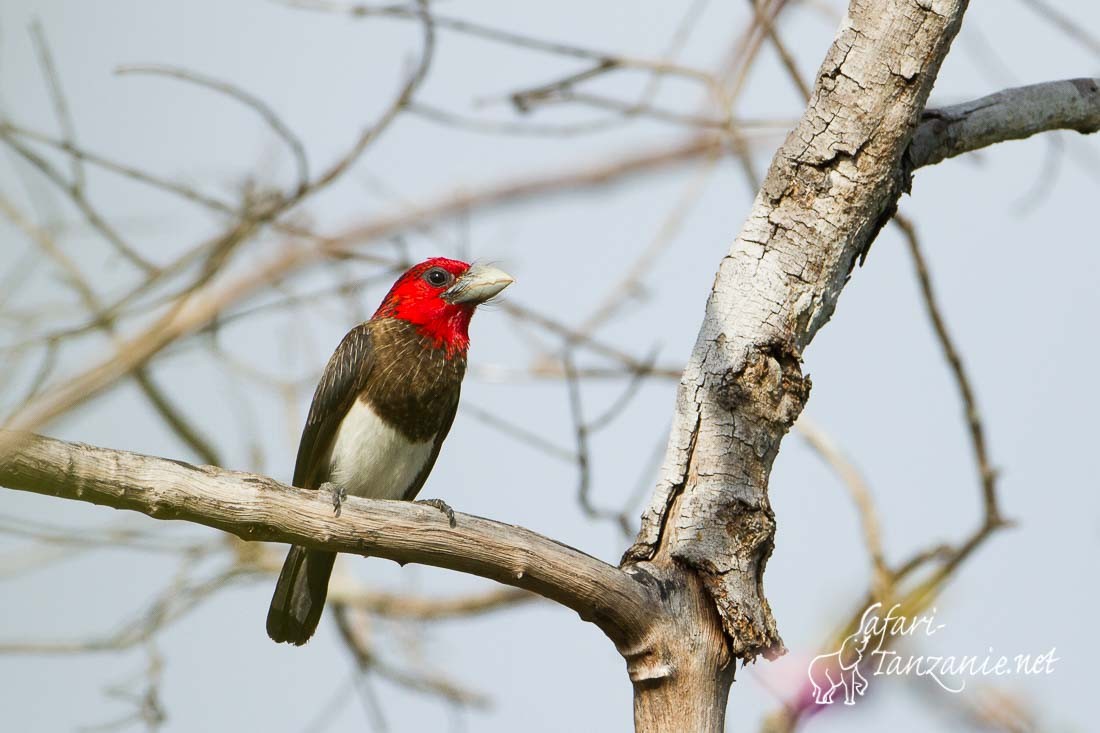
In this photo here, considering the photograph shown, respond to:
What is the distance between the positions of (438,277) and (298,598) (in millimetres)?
1423

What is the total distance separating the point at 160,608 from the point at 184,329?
1.35m

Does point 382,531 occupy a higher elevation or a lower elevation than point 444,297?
lower

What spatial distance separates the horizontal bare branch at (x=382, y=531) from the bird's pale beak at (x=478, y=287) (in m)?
2.01

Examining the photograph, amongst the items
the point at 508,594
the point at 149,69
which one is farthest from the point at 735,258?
the point at 508,594

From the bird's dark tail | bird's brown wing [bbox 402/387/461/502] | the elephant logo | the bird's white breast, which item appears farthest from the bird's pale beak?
the elephant logo

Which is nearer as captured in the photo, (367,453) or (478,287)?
(367,453)

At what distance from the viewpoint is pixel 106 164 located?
4203mm

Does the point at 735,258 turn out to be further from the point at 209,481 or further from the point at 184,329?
the point at 184,329

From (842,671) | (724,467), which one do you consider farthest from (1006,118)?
(842,671)

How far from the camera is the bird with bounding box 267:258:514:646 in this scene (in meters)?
4.30

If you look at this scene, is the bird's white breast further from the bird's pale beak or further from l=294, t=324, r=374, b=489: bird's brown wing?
the bird's pale beak

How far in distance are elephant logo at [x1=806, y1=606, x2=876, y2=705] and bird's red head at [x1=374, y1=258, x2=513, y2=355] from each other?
1904 mm

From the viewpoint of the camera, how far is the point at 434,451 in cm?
470

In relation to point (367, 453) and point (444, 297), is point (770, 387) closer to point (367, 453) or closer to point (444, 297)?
point (367, 453)
